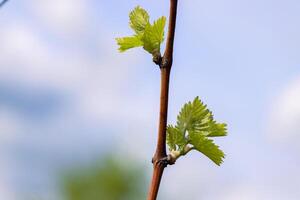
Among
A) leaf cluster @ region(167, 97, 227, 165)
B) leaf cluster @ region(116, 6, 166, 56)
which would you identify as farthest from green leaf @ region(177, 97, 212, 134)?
leaf cluster @ region(116, 6, 166, 56)

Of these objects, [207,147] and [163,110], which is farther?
[207,147]

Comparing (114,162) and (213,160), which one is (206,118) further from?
(114,162)

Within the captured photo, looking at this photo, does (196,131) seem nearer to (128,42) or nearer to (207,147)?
(207,147)

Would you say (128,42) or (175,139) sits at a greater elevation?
(128,42)

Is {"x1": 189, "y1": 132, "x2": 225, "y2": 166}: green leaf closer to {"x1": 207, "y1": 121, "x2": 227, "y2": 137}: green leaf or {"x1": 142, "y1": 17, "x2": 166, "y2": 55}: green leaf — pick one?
{"x1": 207, "y1": 121, "x2": 227, "y2": 137}: green leaf

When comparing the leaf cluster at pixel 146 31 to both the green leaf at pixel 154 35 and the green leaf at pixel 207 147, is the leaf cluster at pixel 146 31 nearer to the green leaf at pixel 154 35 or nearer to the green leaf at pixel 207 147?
the green leaf at pixel 154 35

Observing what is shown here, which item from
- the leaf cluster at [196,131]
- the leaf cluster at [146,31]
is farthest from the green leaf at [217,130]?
the leaf cluster at [146,31]

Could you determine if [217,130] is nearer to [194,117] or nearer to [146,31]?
[194,117]

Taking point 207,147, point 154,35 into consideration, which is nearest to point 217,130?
point 207,147
